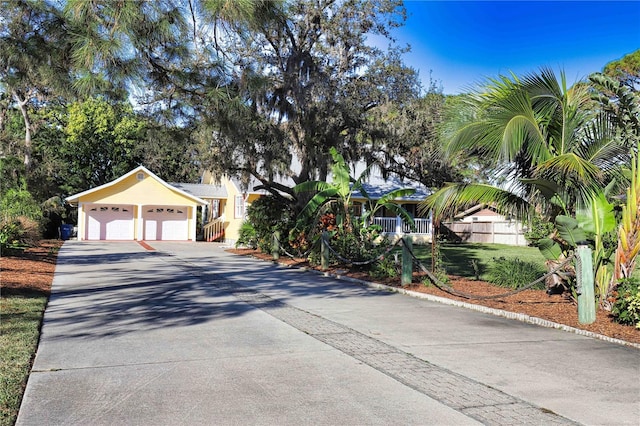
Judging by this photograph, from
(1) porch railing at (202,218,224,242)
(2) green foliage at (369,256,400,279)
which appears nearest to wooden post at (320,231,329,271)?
(2) green foliage at (369,256,400,279)

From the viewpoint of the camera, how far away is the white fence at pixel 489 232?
3278 centimetres

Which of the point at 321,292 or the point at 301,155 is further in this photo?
the point at 301,155

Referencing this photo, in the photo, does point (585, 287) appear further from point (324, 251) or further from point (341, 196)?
point (341, 196)

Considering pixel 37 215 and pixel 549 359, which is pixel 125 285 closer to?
pixel 549 359

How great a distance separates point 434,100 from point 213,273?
13.3 metres

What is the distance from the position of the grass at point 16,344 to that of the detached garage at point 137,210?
26.0m

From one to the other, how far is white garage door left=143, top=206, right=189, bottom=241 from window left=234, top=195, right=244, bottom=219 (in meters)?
4.84

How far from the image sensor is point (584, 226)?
9.16 metres

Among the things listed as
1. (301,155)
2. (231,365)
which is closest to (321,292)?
(231,365)

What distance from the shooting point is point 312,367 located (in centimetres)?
601

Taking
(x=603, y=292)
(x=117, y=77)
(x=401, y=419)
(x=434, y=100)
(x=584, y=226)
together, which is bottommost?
(x=401, y=419)

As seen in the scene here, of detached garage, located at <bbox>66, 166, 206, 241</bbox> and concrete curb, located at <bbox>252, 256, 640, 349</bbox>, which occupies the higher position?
detached garage, located at <bbox>66, 166, 206, 241</bbox>

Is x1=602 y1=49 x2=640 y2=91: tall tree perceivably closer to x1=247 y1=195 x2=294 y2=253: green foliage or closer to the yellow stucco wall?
x1=247 y1=195 x2=294 y2=253: green foliage

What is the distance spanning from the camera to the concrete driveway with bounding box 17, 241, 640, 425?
183 inches
